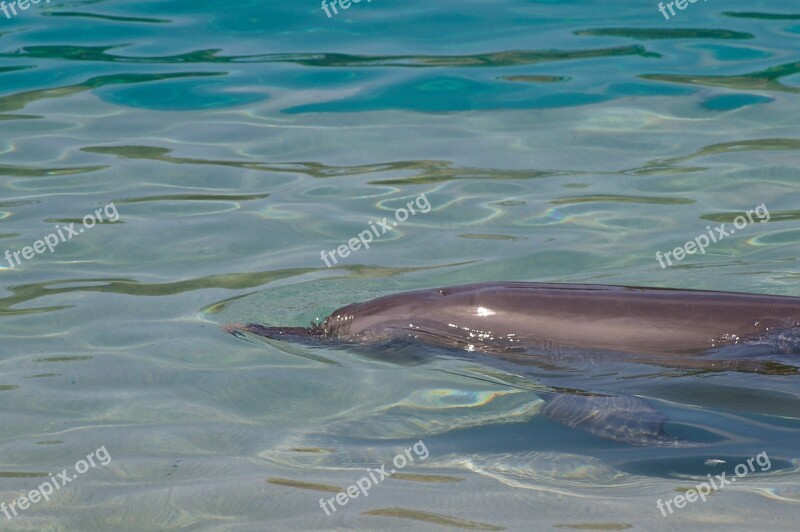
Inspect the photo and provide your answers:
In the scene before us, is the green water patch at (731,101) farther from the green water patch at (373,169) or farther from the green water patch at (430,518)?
the green water patch at (430,518)

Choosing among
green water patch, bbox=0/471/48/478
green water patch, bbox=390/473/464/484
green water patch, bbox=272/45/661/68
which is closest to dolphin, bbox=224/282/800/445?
green water patch, bbox=390/473/464/484

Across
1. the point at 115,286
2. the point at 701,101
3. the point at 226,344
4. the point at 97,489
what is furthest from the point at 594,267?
the point at 701,101

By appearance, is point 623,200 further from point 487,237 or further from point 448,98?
point 448,98

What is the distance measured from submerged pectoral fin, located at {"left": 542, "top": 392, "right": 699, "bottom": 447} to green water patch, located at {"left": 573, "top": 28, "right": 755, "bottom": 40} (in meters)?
9.15

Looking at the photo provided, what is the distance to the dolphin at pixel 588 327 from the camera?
5531 millimetres

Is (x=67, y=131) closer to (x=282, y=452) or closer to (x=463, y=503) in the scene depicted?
(x=282, y=452)

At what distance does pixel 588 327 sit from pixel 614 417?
765 millimetres

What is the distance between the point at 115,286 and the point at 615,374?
124 inches

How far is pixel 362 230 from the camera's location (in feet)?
27.2

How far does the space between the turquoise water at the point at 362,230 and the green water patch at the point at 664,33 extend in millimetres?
55

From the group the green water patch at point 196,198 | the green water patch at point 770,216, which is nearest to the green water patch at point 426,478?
the green water patch at point 770,216

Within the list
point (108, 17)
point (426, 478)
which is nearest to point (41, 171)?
point (108, 17)

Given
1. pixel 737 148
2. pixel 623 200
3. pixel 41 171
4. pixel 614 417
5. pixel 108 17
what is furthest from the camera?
pixel 108 17

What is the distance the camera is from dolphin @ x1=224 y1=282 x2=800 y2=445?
5531mm
